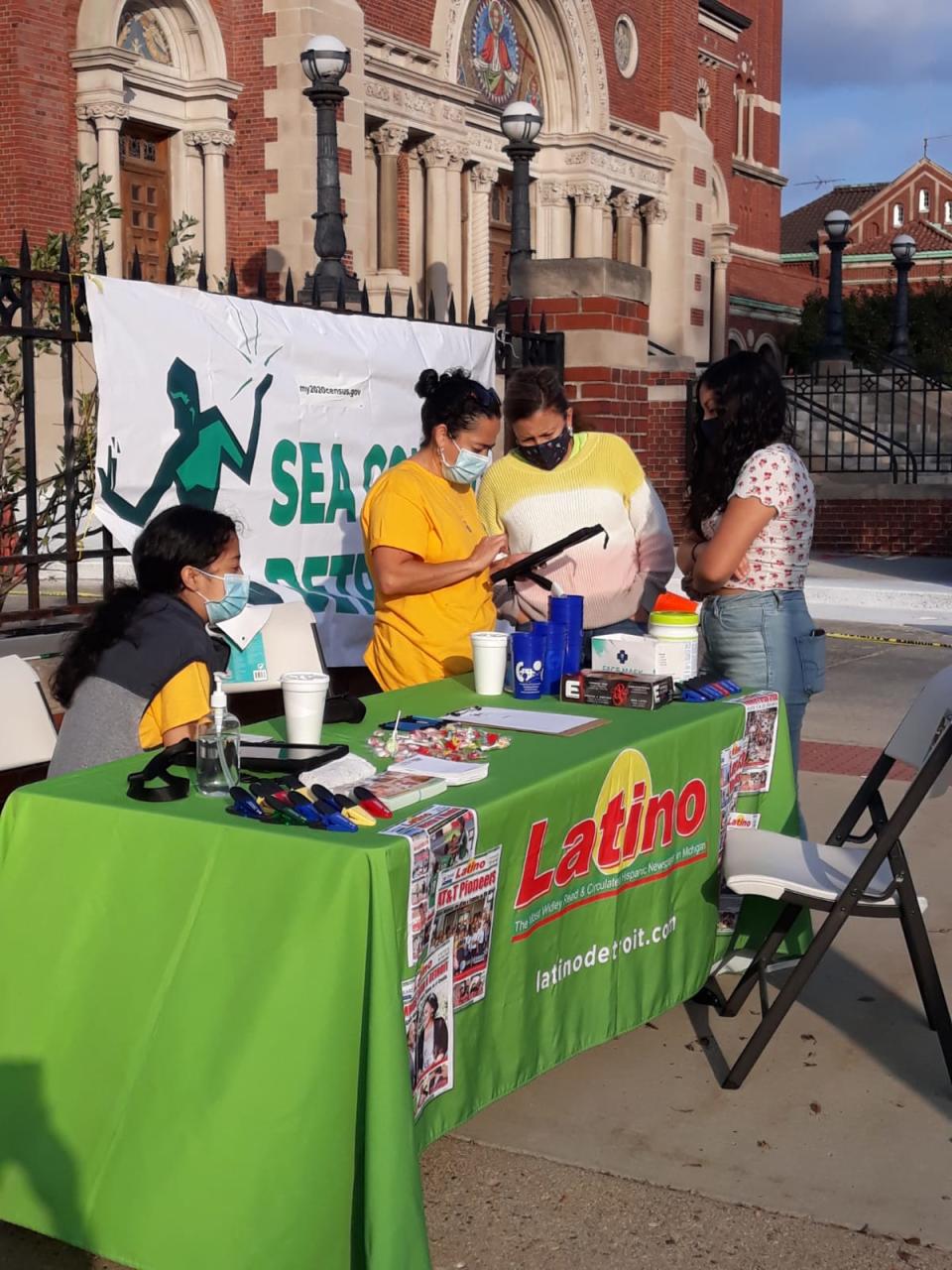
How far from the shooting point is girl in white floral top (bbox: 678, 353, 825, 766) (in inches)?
190

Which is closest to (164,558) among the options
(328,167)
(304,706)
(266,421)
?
(304,706)

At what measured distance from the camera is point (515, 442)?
561 cm

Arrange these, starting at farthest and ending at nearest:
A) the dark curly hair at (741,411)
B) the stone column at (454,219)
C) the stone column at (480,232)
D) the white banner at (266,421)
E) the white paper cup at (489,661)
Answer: the stone column at (480,232) < the stone column at (454,219) < the white banner at (266,421) < the dark curly hair at (741,411) < the white paper cup at (489,661)

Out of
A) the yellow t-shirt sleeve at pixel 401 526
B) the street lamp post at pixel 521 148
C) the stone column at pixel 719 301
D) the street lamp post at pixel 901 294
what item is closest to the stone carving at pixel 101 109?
the street lamp post at pixel 521 148

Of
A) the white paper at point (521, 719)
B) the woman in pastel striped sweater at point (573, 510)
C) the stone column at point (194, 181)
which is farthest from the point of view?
the stone column at point (194, 181)

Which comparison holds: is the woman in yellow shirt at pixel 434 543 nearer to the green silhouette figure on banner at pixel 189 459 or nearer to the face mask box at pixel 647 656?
the face mask box at pixel 647 656

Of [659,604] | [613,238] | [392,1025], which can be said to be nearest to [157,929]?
[392,1025]

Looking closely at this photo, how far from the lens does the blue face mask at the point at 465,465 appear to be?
5086mm

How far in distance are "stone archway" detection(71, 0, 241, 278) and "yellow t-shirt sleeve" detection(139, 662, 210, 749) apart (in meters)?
16.5

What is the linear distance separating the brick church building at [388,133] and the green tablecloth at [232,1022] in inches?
633

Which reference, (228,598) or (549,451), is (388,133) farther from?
(228,598)

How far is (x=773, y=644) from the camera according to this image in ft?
16.4

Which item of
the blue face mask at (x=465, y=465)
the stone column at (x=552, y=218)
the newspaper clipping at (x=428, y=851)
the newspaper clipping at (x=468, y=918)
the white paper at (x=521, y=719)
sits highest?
the stone column at (x=552, y=218)

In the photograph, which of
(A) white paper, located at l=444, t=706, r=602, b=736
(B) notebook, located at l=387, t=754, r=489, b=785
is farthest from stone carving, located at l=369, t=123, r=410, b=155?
(B) notebook, located at l=387, t=754, r=489, b=785
